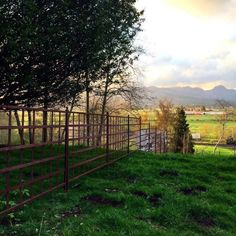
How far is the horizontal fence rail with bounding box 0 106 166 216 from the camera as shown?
6102 millimetres

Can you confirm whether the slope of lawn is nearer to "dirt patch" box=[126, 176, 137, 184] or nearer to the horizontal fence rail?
"dirt patch" box=[126, 176, 137, 184]

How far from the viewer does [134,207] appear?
23.2 ft

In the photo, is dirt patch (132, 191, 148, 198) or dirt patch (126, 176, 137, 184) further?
dirt patch (126, 176, 137, 184)

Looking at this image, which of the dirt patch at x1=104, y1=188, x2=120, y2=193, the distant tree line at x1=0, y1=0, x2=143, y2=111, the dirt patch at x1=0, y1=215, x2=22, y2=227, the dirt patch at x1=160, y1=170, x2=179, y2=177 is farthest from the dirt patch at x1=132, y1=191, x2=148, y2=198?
the distant tree line at x1=0, y1=0, x2=143, y2=111

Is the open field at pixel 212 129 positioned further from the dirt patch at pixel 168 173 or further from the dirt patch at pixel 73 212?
the dirt patch at pixel 73 212

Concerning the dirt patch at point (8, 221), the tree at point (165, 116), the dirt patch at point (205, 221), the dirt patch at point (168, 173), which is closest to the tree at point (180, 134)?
the tree at point (165, 116)

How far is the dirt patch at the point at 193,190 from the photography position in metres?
8.84

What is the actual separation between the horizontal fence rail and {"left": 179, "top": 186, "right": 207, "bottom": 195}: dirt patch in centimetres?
248

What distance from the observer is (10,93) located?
1593 cm

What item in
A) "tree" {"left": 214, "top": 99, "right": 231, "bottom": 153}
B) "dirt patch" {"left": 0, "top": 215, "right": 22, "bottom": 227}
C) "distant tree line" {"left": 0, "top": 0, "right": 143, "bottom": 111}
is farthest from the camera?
"tree" {"left": 214, "top": 99, "right": 231, "bottom": 153}

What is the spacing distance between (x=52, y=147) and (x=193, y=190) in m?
5.71

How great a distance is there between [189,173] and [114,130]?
2.92 meters

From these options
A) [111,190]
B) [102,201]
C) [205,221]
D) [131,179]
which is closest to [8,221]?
[102,201]

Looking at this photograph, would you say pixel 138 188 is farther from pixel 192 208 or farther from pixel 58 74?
pixel 58 74
